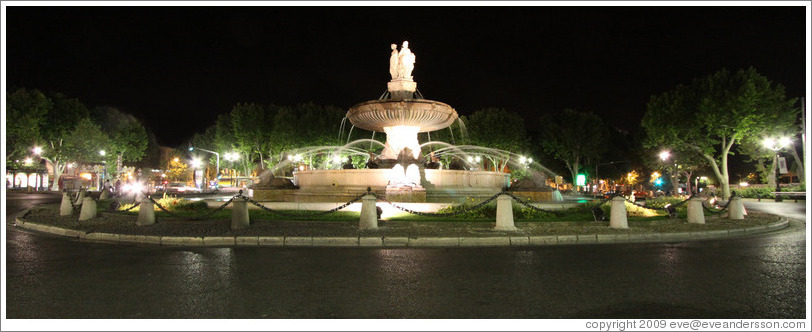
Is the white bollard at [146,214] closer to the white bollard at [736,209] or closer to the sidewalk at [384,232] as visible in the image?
the sidewalk at [384,232]

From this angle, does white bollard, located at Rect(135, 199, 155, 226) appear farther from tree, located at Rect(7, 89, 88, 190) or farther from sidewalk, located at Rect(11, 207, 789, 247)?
tree, located at Rect(7, 89, 88, 190)

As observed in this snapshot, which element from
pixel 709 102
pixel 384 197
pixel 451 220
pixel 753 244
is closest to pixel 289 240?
pixel 451 220

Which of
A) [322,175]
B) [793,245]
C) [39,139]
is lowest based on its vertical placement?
[793,245]

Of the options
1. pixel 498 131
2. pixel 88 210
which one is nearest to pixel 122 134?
pixel 498 131

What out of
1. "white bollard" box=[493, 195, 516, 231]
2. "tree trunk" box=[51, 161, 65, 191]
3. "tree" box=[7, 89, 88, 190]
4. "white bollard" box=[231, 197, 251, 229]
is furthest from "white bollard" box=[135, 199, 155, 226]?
"tree trunk" box=[51, 161, 65, 191]

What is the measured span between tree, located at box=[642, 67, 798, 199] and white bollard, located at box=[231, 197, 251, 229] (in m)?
31.8

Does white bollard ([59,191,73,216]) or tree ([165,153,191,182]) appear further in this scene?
tree ([165,153,191,182])

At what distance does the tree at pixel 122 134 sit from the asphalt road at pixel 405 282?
172ft

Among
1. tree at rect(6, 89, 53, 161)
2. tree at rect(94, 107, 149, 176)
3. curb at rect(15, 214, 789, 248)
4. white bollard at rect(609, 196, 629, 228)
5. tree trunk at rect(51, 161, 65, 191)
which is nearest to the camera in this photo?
curb at rect(15, 214, 789, 248)

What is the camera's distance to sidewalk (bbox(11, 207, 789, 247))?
9.48 metres

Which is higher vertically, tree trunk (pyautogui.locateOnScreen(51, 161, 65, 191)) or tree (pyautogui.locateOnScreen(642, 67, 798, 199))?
tree (pyautogui.locateOnScreen(642, 67, 798, 199))

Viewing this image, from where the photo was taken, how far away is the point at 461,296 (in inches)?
202

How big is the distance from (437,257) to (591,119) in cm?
5024

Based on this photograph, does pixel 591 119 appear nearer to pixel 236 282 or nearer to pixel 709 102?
pixel 709 102
